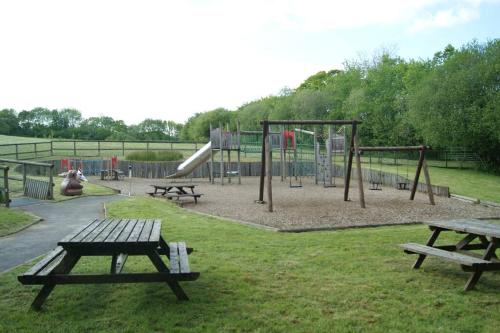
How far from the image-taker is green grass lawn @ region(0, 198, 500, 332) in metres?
4.36

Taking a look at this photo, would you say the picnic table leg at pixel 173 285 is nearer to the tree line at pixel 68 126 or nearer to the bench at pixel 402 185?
the bench at pixel 402 185

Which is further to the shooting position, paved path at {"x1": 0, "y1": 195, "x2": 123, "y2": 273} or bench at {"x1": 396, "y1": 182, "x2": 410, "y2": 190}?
bench at {"x1": 396, "y1": 182, "x2": 410, "y2": 190}

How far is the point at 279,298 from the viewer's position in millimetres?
5125

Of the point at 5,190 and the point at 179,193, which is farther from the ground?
the point at 5,190

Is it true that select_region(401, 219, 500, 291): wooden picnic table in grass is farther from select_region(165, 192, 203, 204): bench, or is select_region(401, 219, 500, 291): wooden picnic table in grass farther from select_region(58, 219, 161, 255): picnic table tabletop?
select_region(165, 192, 203, 204): bench

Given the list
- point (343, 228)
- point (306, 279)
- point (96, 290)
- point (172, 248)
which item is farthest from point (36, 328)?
point (343, 228)

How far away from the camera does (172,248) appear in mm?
6105

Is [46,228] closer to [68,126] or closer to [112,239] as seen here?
[112,239]

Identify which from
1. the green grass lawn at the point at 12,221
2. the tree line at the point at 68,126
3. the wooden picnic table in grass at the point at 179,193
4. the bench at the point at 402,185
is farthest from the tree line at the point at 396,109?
the green grass lawn at the point at 12,221

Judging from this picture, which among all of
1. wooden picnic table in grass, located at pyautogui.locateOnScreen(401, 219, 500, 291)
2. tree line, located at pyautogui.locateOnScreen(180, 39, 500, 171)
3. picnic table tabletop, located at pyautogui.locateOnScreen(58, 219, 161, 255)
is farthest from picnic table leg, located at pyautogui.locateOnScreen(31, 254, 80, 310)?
tree line, located at pyautogui.locateOnScreen(180, 39, 500, 171)

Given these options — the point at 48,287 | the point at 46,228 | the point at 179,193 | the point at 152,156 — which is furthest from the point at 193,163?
the point at 48,287

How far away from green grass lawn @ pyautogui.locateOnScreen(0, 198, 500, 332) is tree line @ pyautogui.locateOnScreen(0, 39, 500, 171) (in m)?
23.9

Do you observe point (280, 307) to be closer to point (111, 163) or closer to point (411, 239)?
point (411, 239)

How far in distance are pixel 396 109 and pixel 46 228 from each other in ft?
124
